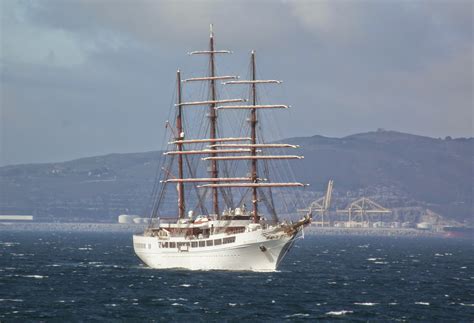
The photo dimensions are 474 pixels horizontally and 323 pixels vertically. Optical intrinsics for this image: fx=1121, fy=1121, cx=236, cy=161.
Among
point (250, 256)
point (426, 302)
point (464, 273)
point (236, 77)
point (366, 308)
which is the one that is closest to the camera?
point (366, 308)

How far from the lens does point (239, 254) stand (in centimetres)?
12850

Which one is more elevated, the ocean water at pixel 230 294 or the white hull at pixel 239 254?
the white hull at pixel 239 254

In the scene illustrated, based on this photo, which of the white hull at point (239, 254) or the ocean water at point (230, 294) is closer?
the ocean water at point (230, 294)

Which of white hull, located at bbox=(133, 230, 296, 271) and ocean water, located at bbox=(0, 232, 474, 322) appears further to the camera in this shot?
white hull, located at bbox=(133, 230, 296, 271)

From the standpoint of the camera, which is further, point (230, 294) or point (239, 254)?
point (239, 254)

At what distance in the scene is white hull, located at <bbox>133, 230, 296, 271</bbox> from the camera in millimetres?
127312

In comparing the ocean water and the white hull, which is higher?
the white hull

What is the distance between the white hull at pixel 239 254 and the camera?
127 meters

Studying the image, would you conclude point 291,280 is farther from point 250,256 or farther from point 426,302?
point 426,302

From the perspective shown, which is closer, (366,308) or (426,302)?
(366,308)

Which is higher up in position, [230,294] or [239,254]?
[239,254]

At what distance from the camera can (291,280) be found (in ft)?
403

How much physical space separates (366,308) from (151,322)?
20.4 metres

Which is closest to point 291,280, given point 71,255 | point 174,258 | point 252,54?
point 174,258
